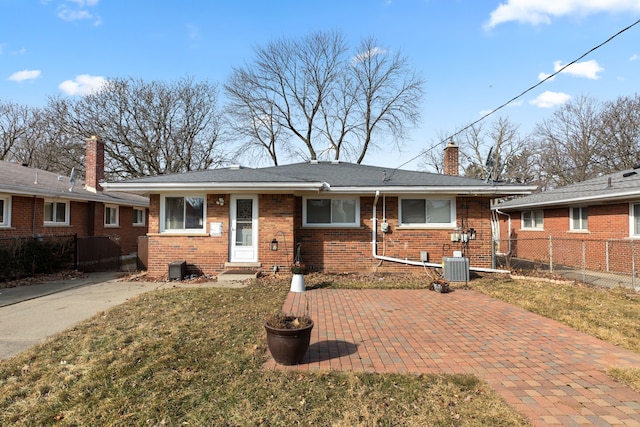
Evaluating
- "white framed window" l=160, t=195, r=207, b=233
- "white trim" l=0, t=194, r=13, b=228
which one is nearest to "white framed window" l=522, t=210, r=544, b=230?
"white framed window" l=160, t=195, r=207, b=233

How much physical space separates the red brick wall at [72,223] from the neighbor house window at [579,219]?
20557mm

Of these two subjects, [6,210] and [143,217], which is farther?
[143,217]

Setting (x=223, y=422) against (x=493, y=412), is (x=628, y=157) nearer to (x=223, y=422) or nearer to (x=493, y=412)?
(x=493, y=412)

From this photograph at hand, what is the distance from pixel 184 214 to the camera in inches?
394

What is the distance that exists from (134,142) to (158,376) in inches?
1109

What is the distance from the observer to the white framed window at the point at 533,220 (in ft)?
51.1

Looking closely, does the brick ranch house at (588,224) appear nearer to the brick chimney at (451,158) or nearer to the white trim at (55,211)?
the brick chimney at (451,158)

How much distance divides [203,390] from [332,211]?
7615 mm

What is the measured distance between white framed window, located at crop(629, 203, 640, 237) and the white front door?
12119 mm

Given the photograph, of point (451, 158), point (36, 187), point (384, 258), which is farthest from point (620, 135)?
point (36, 187)

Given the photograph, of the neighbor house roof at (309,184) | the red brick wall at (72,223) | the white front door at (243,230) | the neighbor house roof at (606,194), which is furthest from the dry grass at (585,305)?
the red brick wall at (72,223)

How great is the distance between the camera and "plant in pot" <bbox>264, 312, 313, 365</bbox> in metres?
3.79

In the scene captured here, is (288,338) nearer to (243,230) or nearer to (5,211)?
(243,230)

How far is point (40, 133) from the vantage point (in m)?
28.0
